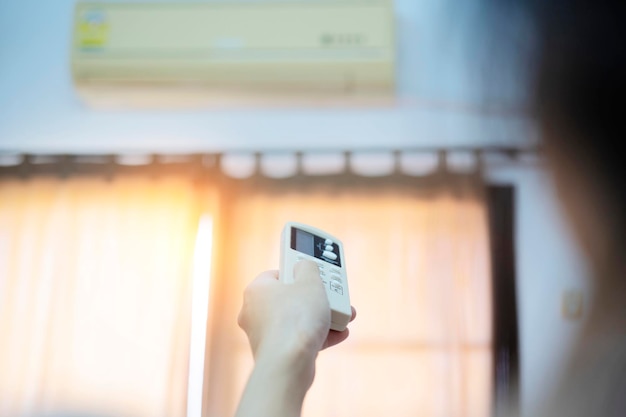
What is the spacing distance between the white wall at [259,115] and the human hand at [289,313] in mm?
1051

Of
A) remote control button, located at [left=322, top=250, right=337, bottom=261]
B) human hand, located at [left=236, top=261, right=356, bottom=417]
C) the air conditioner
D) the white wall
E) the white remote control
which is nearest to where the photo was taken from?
human hand, located at [left=236, top=261, right=356, bottom=417]

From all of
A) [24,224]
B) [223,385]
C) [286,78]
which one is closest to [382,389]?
[223,385]

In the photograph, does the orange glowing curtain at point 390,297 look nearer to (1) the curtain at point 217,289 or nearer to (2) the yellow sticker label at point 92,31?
(1) the curtain at point 217,289

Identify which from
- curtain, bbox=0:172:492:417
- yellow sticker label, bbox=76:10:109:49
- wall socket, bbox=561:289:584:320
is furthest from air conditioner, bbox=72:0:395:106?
wall socket, bbox=561:289:584:320

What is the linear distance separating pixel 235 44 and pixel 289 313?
1113mm

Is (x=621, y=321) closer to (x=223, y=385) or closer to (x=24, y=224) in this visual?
(x=223, y=385)

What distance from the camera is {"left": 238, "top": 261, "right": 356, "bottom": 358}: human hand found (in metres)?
0.59

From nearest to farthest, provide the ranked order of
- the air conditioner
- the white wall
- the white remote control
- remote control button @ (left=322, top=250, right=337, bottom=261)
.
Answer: the white remote control
remote control button @ (left=322, top=250, right=337, bottom=261)
the air conditioner
the white wall

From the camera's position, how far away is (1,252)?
176cm

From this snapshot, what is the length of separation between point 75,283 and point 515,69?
4.26ft

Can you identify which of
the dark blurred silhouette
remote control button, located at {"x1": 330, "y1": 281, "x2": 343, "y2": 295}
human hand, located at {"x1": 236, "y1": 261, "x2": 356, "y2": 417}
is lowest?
human hand, located at {"x1": 236, "y1": 261, "x2": 356, "y2": 417}

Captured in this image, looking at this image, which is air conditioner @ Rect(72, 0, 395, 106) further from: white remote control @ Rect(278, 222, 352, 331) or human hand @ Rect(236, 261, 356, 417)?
human hand @ Rect(236, 261, 356, 417)

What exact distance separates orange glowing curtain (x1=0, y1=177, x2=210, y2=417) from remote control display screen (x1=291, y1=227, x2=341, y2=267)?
0.91 meters

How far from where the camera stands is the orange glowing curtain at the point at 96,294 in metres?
1.63
